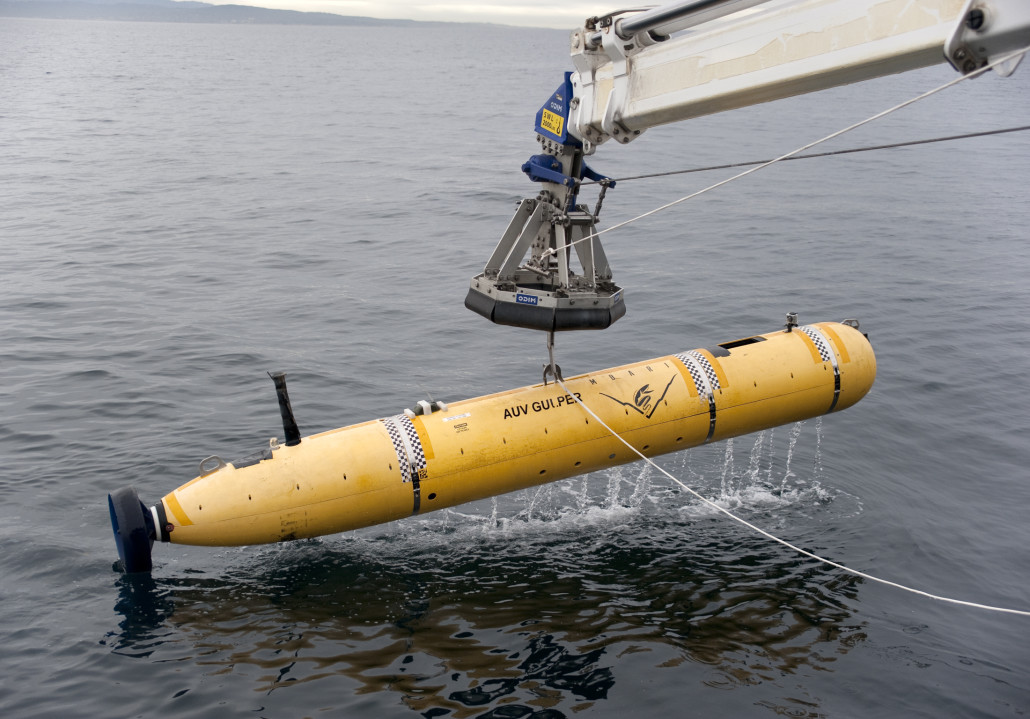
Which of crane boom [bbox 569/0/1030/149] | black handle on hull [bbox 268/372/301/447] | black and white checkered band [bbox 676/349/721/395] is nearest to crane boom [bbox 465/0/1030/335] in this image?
crane boom [bbox 569/0/1030/149]

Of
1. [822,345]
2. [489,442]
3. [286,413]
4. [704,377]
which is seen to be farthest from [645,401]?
[286,413]

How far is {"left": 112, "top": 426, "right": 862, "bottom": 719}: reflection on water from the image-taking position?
8.08m

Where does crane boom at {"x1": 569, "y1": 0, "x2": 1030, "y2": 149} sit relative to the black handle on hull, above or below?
above

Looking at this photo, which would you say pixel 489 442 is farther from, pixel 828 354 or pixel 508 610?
pixel 828 354

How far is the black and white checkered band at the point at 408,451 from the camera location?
9.06 m

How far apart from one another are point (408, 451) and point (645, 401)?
2664 mm

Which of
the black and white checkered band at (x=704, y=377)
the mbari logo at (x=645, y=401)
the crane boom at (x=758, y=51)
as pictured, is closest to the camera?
the crane boom at (x=758, y=51)

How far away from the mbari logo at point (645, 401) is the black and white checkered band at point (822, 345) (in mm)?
2130

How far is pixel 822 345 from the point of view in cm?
1076

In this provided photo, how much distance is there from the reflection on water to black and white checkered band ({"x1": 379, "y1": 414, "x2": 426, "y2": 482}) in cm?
127

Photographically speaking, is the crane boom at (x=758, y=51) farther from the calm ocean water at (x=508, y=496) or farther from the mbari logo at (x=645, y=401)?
the calm ocean water at (x=508, y=496)

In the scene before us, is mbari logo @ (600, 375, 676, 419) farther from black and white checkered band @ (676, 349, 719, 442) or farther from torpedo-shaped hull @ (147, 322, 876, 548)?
black and white checkered band @ (676, 349, 719, 442)

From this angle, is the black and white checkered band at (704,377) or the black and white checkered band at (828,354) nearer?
the black and white checkered band at (704,377)

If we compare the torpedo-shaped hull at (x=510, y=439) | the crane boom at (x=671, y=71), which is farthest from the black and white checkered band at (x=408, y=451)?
the crane boom at (x=671, y=71)
